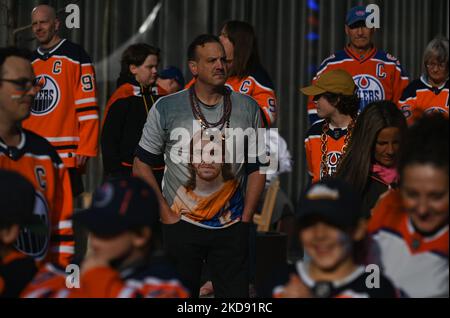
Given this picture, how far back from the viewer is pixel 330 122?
7582 mm

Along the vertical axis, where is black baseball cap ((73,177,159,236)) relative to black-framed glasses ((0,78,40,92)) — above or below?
below

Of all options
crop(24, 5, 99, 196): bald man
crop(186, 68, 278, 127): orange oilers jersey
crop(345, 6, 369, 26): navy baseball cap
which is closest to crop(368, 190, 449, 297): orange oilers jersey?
crop(186, 68, 278, 127): orange oilers jersey

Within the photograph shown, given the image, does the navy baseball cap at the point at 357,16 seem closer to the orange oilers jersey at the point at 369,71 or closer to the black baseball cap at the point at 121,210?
the orange oilers jersey at the point at 369,71

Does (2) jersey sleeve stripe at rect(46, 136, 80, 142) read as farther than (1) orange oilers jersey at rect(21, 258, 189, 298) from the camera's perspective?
Yes

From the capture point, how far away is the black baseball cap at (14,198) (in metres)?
4.62

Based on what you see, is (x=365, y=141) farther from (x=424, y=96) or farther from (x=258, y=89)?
(x=424, y=96)

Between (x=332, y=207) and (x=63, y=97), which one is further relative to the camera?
(x=63, y=97)

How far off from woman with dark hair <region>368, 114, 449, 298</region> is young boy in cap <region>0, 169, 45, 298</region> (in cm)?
141

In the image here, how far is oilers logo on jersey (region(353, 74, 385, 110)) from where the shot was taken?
9.00m

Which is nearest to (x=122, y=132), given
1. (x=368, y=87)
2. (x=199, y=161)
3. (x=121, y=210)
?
(x=368, y=87)

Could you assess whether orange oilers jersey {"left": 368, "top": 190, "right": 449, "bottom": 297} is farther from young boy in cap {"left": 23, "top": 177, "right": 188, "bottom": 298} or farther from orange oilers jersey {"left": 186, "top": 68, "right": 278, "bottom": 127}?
orange oilers jersey {"left": 186, "top": 68, "right": 278, "bottom": 127}

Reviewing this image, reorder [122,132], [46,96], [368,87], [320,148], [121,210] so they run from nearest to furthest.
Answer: [121,210], [320,148], [46,96], [122,132], [368,87]

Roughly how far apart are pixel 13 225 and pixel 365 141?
221cm

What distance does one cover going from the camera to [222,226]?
6867 mm
